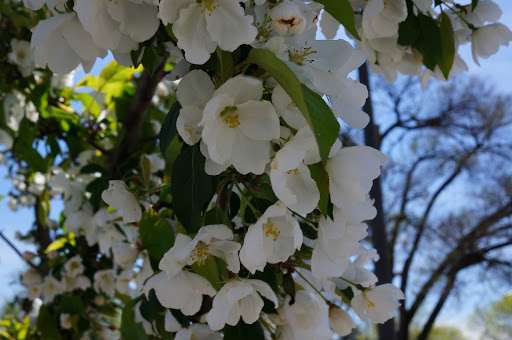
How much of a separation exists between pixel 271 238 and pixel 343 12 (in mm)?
264

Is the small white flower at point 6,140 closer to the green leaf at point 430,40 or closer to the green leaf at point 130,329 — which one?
the green leaf at point 130,329

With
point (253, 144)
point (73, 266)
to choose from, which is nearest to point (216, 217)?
point (253, 144)

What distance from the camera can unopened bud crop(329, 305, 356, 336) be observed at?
0.77 m

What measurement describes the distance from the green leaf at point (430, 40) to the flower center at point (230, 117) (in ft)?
1.74

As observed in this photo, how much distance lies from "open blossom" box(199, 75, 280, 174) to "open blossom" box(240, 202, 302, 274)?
70 millimetres

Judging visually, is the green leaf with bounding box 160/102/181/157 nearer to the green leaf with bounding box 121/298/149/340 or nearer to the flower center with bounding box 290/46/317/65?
the flower center with bounding box 290/46/317/65

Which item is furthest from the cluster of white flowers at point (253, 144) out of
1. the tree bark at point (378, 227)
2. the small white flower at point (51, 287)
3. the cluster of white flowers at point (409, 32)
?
the small white flower at point (51, 287)

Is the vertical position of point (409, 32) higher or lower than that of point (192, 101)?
higher

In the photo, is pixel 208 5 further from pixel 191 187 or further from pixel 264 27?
pixel 191 187

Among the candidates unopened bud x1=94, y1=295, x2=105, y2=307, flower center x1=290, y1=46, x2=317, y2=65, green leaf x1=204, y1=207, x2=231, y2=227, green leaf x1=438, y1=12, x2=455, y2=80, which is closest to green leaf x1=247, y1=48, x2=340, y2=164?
flower center x1=290, y1=46, x2=317, y2=65

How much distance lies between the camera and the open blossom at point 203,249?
55cm

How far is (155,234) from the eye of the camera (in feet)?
2.93

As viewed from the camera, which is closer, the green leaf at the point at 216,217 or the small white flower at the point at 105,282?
the green leaf at the point at 216,217

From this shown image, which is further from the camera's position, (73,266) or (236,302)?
(73,266)
